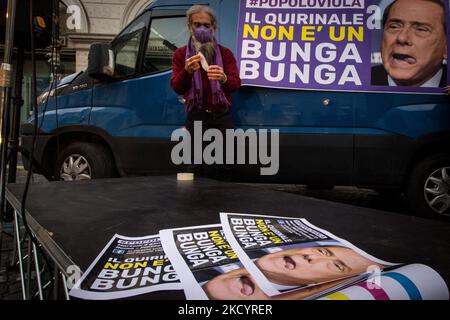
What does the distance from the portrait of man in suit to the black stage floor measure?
228cm

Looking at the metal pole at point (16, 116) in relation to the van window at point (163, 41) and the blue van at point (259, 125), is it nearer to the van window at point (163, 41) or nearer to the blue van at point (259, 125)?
the blue van at point (259, 125)

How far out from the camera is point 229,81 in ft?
9.47

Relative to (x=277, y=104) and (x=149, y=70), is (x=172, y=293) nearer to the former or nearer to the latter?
(x=277, y=104)

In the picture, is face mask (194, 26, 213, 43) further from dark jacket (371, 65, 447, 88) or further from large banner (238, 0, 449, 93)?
dark jacket (371, 65, 447, 88)

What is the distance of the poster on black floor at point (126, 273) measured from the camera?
676 mm

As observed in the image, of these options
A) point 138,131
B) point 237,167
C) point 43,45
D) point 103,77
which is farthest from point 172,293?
point 103,77

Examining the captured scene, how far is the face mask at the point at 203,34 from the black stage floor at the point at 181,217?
145cm

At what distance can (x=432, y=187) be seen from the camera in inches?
139

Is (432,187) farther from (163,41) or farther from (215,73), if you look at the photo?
(163,41)

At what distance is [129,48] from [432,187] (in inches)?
130

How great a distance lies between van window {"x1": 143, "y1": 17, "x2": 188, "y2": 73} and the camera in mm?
3717

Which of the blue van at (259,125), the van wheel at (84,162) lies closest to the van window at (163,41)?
the blue van at (259,125)

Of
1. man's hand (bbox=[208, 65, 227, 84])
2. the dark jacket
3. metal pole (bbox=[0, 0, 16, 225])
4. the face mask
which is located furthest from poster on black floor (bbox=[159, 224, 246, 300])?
the dark jacket

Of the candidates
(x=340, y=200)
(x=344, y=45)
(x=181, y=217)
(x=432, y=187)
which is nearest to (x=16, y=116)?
(x=181, y=217)
